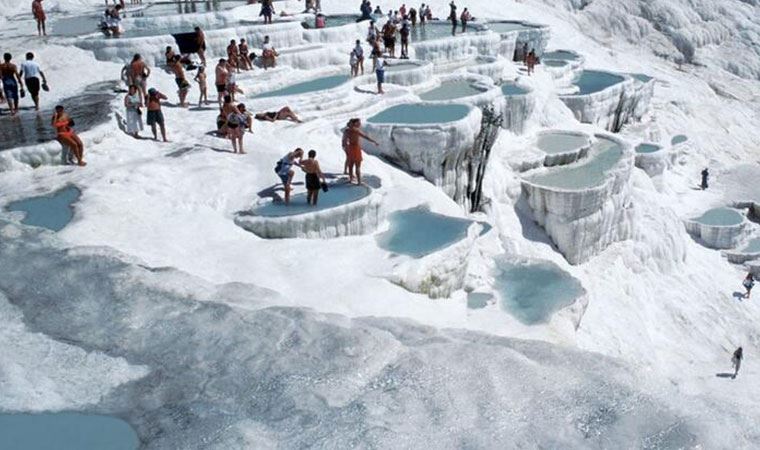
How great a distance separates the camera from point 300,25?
2088 cm

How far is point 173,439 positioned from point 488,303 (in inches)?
261

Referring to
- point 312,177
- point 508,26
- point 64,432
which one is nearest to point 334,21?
point 508,26

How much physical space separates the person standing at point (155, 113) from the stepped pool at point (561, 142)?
9925mm

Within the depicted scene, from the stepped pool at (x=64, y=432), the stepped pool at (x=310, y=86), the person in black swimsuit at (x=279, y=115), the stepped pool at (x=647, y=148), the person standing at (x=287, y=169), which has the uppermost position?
the stepped pool at (x=310, y=86)

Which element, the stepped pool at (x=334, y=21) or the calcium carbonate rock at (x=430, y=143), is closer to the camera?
the calcium carbonate rock at (x=430, y=143)

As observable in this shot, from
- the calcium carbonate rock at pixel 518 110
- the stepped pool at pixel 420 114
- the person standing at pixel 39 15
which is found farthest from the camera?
the person standing at pixel 39 15

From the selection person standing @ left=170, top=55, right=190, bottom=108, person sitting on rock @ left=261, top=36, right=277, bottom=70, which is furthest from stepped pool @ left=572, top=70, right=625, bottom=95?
person standing @ left=170, top=55, right=190, bottom=108

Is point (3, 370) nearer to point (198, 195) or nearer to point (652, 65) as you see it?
point (198, 195)

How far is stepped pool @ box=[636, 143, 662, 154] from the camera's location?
22688 mm

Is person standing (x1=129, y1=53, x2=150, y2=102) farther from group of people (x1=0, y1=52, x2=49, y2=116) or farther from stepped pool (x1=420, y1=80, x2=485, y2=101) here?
stepped pool (x1=420, y1=80, x2=485, y2=101)

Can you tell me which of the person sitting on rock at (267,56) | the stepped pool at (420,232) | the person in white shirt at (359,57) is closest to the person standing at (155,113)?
the stepped pool at (420,232)

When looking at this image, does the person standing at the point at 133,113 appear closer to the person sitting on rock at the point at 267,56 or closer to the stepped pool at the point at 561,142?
the person sitting on rock at the point at 267,56

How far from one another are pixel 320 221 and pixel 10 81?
712 centimetres

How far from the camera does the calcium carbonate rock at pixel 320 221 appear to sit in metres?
10.8
